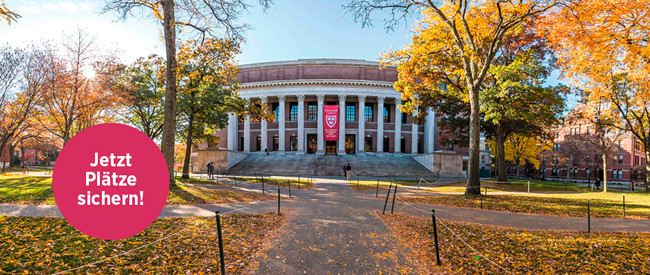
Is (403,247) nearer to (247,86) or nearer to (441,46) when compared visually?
(441,46)

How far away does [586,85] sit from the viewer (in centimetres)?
2188

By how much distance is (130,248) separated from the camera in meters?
5.18

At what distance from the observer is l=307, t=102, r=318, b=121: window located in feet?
154

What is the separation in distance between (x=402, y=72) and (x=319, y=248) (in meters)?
13.3

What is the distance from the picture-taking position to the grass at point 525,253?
4.83 metres

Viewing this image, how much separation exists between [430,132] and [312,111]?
64.7 ft

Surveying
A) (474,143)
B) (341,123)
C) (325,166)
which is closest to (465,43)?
(474,143)

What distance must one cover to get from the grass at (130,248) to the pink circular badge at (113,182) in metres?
1.90

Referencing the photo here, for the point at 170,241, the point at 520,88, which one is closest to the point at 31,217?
the point at 170,241

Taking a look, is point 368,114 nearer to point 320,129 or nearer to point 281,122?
point 320,129

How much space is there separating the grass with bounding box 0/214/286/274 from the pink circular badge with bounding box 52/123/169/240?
190cm

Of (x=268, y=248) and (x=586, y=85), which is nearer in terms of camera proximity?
(x=268, y=248)

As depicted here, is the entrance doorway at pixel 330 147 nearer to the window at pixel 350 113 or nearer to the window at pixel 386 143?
the window at pixel 350 113

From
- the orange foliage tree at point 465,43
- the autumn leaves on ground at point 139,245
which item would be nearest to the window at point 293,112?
the orange foliage tree at point 465,43
